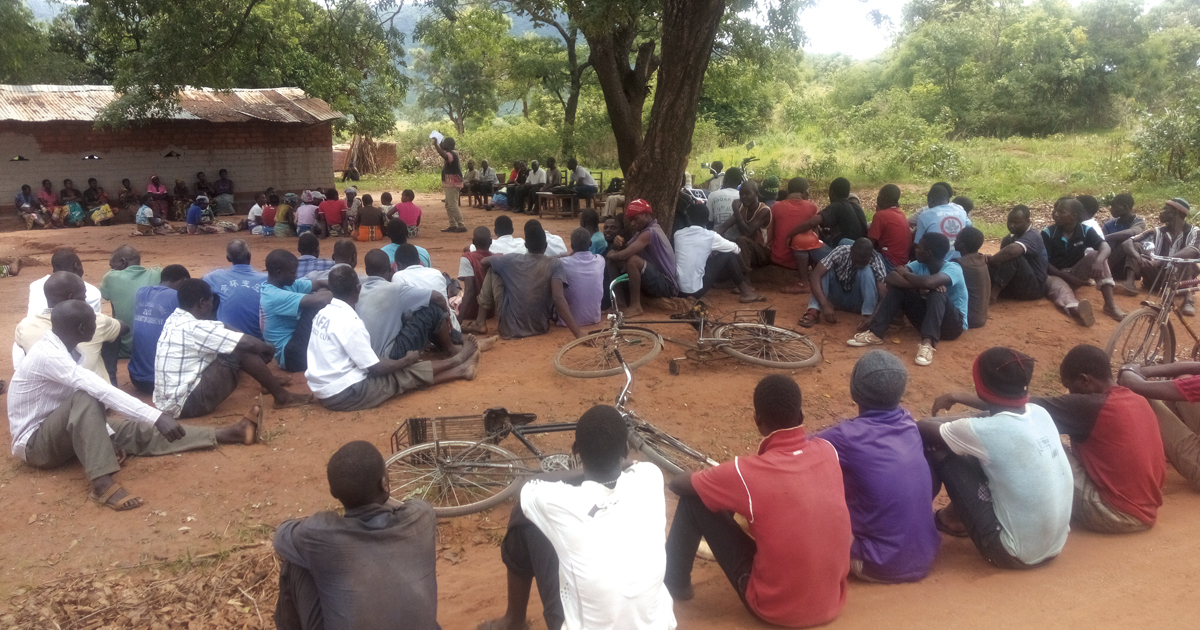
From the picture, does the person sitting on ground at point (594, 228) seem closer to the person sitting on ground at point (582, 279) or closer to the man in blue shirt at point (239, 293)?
the person sitting on ground at point (582, 279)

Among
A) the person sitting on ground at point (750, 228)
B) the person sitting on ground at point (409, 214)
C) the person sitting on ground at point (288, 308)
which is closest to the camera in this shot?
the person sitting on ground at point (288, 308)

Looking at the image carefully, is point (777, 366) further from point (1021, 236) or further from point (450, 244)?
point (450, 244)

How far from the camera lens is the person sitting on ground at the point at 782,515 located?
2850mm

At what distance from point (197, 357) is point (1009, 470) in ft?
16.3

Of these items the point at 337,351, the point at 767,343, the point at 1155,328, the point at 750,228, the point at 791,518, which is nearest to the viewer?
the point at 791,518

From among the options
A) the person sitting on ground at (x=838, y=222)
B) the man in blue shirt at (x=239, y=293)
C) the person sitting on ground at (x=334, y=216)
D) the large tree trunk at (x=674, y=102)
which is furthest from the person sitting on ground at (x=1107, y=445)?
the person sitting on ground at (x=334, y=216)

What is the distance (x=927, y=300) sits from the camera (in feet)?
22.4

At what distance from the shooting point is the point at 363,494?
8.56ft

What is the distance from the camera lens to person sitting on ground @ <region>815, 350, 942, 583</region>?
319 centimetres

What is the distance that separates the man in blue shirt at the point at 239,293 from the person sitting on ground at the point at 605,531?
15.1ft

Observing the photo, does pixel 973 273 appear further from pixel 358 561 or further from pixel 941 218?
pixel 358 561

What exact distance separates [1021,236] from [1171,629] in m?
5.37

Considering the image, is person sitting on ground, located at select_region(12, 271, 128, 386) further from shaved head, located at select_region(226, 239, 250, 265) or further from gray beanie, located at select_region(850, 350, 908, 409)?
gray beanie, located at select_region(850, 350, 908, 409)

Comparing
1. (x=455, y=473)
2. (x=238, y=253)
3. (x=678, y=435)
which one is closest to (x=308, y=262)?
(x=238, y=253)
